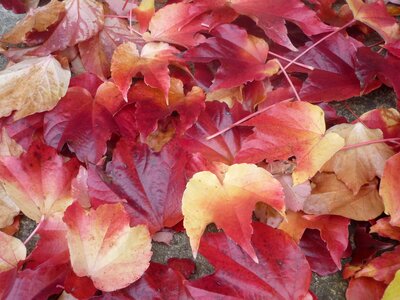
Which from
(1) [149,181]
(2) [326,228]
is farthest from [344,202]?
(1) [149,181]

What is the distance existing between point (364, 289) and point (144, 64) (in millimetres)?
513

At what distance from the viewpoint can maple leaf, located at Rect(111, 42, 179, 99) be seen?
0.95m

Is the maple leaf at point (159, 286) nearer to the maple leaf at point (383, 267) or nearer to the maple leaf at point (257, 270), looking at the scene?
the maple leaf at point (257, 270)

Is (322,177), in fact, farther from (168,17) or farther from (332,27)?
(168,17)

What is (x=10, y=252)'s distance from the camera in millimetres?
880

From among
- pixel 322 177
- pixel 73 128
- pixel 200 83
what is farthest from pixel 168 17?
pixel 322 177

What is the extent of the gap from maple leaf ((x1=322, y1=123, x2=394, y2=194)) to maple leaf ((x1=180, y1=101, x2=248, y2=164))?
0.16 meters

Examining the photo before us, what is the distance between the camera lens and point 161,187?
36.4 inches

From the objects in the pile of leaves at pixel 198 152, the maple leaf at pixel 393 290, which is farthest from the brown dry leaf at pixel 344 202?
the maple leaf at pixel 393 290

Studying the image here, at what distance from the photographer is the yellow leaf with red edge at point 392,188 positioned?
2.80ft

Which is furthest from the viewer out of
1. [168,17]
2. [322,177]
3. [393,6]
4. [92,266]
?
[393,6]

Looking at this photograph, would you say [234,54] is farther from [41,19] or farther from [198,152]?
[41,19]

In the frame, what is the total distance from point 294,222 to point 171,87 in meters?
0.31

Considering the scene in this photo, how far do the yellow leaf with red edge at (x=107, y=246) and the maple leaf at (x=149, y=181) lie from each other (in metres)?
0.05
